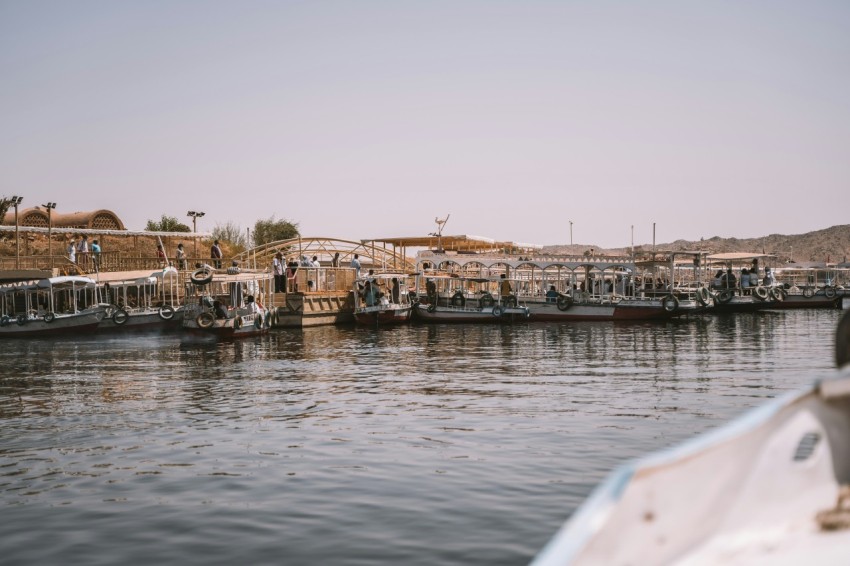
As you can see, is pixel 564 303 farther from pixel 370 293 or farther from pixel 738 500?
pixel 738 500

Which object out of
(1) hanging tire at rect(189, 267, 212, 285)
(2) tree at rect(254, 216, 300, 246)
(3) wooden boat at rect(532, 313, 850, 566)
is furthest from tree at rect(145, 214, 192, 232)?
(3) wooden boat at rect(532, 313, 850, 566)

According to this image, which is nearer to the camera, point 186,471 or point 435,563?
point 435,563

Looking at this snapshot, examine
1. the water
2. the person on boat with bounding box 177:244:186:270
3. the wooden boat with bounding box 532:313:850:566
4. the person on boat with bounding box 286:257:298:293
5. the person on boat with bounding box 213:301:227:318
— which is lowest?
the water

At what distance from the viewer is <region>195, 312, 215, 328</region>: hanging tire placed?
118 ft

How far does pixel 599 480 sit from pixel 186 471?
531 centimetres

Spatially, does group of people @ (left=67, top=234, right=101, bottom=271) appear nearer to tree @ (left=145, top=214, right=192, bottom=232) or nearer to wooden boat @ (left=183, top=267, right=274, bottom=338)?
wooden boat @ (left=183, top=267, right=274, bottom=338)

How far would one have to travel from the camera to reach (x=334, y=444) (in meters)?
13.5

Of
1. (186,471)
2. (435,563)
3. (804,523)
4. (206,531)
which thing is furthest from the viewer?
(186,471)

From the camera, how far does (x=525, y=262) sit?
1997 inches

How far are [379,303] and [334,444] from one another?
3258 cm

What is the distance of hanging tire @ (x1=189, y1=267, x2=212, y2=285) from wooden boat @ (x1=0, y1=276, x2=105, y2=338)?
14.0 feet

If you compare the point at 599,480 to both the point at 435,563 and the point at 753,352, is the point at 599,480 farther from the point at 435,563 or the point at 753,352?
→ the point at 753,352

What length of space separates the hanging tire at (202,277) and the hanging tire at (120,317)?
3.21m

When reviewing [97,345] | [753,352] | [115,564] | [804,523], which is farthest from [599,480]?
[97,345]
